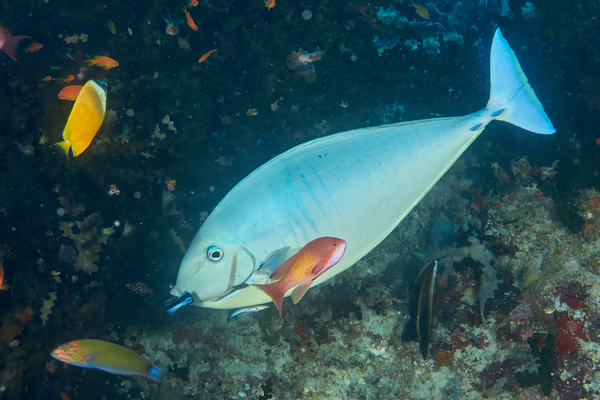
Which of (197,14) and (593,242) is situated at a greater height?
(197,14)

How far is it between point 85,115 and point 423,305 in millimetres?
3860

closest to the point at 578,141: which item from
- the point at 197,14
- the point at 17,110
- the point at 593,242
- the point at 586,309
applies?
the point at 593,242

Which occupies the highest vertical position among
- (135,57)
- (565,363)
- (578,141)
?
(135,57)

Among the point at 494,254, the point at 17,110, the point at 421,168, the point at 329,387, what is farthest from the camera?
the point at 329,387

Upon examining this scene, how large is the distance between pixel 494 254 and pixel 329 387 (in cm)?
265

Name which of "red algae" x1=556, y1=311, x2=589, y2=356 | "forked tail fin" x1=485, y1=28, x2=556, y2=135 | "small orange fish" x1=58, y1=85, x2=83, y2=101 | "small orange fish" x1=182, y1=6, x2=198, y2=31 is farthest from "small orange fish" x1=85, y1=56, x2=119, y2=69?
"red algae" x1=556, y1=311, x2=589, y2=356

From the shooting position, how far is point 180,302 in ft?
6.64

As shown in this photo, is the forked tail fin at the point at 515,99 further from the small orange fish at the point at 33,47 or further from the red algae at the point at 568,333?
the small orange fish at the point at 33,47

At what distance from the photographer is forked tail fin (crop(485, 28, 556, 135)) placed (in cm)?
228

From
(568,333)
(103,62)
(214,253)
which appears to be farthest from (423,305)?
(103,62)

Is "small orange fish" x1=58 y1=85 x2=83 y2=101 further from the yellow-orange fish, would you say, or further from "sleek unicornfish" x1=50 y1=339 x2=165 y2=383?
"sleek unicornfish" x1=50 y1=339 x2=165 y2=383

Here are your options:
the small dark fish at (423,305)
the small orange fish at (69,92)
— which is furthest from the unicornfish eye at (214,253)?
the small orange fish at (69,92)

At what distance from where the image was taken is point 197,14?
3332 mm

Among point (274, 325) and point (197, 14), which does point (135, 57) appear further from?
point (274, 325)
